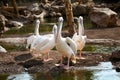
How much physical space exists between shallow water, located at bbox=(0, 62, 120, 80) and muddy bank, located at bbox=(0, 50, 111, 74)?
1.54 ft

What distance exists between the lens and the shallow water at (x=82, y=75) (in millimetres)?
11555

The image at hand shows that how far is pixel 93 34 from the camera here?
22.4 meters

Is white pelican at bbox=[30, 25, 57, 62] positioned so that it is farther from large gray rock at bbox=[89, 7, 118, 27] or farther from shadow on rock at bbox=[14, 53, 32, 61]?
large gray rock at bbox=[89, 7, 118, 27]

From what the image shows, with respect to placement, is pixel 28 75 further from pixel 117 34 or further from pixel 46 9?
pixel 46 9

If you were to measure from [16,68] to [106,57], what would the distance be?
11.3 feet

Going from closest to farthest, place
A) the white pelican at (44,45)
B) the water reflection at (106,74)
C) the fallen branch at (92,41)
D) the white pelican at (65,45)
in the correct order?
1. the water reflection at (106,74)
2. the white pelican at (65,45)
3. the white pelican at (44,45)
4. the fallen branch at (92,41)

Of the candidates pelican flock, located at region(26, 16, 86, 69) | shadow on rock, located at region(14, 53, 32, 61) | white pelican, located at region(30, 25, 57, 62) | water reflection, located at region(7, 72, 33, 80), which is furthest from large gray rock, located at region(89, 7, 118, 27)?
water reflection, located at region(7, 72, 33, 80)

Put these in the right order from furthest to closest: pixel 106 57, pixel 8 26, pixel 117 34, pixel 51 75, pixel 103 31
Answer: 1. pixel 8 26
2. pixel 103 31
3. pixel 117 34
4. pixel 106 57
5. pixel 51 75

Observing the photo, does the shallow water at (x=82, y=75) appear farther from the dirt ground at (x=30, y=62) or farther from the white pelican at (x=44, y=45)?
the white pelican at (x=44, y=45)

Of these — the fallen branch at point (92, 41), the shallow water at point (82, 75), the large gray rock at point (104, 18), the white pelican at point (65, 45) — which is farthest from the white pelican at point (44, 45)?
the large gray rock at point (104, 18)

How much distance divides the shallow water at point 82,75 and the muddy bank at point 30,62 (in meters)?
0.47

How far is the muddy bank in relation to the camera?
13016 mm

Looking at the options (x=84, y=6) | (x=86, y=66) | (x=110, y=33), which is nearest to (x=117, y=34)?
(x=110, y=33)

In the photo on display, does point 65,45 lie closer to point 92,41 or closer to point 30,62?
point 30,62
